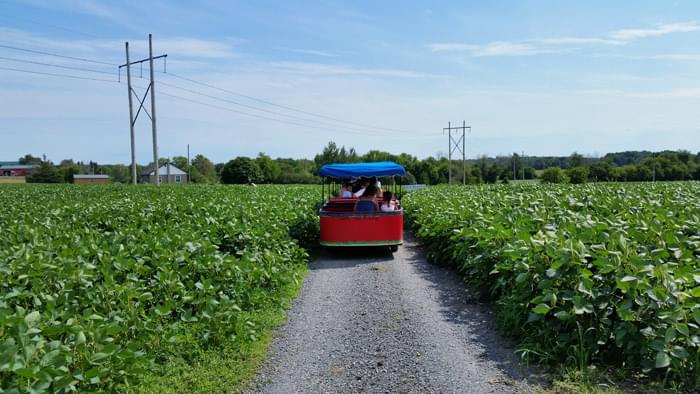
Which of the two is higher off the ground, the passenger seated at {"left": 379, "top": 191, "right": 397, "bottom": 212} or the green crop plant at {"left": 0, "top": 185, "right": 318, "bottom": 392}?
the passenger seated at {"left": 379, "top": 191, "right": 397, "bottom": 212}

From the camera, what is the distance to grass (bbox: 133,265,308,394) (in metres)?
4.75

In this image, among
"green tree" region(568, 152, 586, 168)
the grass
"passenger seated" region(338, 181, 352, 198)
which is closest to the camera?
the grass

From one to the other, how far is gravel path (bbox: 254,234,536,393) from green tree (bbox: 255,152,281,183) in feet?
268

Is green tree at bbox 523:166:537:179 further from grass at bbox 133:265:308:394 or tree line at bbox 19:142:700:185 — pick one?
grass at bbox 133:265:308:394

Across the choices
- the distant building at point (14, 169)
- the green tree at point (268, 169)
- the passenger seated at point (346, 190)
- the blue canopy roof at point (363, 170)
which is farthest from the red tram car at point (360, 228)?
the distant building at point (14, 169)

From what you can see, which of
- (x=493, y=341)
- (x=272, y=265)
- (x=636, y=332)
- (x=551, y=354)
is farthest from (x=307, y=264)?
(x=636, y=332)

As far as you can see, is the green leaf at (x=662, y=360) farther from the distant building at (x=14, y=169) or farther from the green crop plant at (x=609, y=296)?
the distant building at (x=14, y=169)

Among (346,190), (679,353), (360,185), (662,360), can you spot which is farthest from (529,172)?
(662,360)

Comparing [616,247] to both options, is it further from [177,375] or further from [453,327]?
[177,375]

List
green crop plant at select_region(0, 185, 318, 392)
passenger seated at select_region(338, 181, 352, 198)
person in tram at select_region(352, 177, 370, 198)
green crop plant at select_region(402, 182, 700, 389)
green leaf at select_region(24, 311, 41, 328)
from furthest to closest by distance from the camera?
person in tram at select_region(352, 177, 370, 198) < passenger seated at select_region(338, 181, 352, 198) < green crop plant at select_region(402, 182, 700, 389) < green leaf at select_region(24, 311, 41, 328) < green crop plant at select_region(0, 185, 318, 392)

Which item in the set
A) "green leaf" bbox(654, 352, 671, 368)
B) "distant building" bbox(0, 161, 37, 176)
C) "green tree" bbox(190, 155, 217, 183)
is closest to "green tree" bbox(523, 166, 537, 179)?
"green tree" bbox(190, 155, 217, 183)

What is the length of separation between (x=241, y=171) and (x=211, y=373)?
263ft

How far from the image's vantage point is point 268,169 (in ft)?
312

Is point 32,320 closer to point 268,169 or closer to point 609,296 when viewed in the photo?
point 609,296
